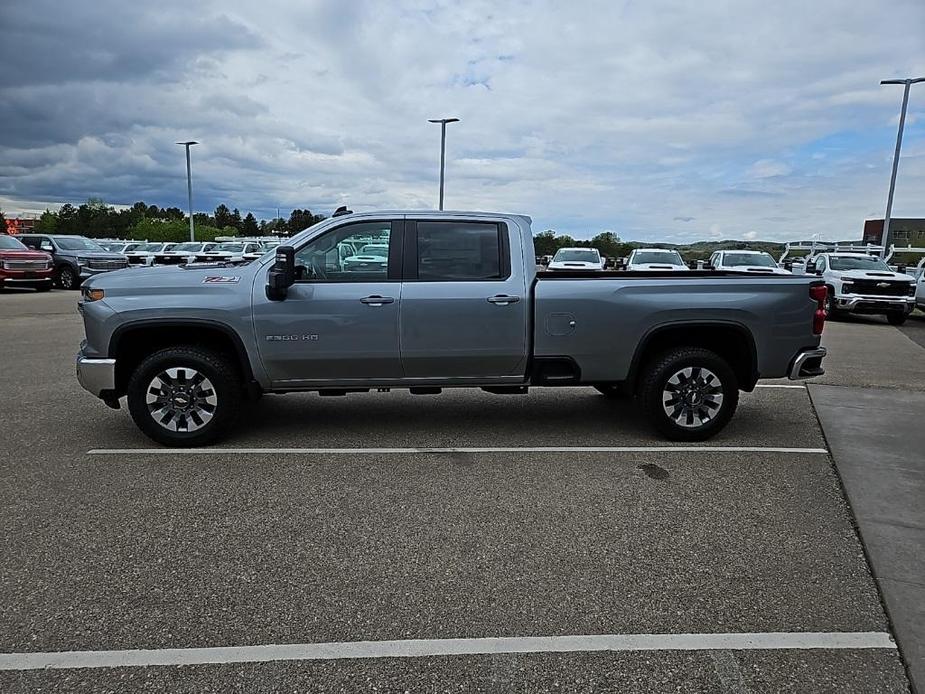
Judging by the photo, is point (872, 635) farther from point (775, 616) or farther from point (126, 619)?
point (126, 619)

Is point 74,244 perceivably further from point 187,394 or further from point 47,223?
point 47,223

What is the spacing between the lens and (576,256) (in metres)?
21.9

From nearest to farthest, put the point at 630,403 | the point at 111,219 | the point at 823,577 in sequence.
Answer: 1. the point at 823,577
2. the point at 630,403
3. the point at 111,219

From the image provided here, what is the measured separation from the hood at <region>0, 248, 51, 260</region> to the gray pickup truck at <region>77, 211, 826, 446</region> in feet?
63.8

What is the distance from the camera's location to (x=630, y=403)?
7.43 meters

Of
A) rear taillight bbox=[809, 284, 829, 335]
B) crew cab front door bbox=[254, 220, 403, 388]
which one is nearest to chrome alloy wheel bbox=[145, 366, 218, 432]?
crew cab front door bbox=[254, 220, 403, 388]

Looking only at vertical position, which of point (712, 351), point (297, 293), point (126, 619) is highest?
point (297, 293)

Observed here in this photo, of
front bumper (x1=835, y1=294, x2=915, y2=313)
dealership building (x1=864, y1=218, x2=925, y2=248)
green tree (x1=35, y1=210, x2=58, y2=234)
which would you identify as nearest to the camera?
front bumper (x1=835, y1=294, x2=915, y2=313)

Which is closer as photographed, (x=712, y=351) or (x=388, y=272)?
(x=388, y=272)

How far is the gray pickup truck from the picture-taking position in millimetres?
5543

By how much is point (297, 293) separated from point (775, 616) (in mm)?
3971

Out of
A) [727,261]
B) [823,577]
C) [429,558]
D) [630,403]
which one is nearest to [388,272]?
[429,558]

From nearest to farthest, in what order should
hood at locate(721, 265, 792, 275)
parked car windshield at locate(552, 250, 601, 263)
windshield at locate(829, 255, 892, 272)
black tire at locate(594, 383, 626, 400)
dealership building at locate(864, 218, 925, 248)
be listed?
1. hood at locate(721, 265, 792, 275)
2. black tire at locate(594, 383, 626, 400)
3. windshield at locate(829, 255, 892, 272)
4. parked car windshield at locate(552, 250, 601, 263)
5. dealership building at locate(864, 218, 925, 248)

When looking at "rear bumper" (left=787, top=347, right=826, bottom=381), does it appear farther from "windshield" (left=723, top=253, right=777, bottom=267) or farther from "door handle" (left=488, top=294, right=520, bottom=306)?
"windshield" (left=723, top=253, right=777, bottom=267)
